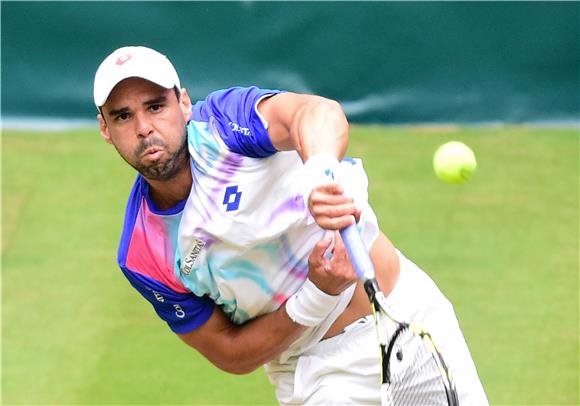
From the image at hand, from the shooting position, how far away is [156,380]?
21.9 feet

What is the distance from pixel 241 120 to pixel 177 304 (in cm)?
77

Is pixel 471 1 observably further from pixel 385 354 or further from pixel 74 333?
pixel 385 354

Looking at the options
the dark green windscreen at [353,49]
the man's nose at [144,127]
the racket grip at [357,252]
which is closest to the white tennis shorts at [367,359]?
the racket grip at [357,252]

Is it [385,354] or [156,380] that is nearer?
[385,354]

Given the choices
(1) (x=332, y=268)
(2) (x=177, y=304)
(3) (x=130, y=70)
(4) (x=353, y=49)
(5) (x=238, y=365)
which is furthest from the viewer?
(4) (x=353, y=49)

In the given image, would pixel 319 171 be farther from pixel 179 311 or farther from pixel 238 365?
pixel 238 365

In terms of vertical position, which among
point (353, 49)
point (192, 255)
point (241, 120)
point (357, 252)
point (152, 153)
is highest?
point (353, 49)

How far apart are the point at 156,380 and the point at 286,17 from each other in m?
3.41

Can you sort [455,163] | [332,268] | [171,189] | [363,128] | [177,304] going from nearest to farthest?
[332,268] < [171,189] < [177,304] < [455,163] < [363,128]

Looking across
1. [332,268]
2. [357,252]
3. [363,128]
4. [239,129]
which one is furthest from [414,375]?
[363,128]

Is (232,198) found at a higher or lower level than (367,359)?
higher

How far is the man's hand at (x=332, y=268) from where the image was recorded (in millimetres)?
4074

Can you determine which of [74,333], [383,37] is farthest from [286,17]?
[74,333]

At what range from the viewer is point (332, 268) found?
411 cm
